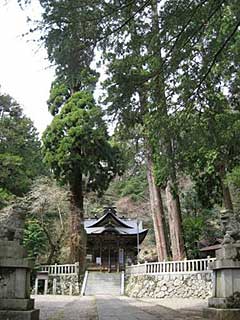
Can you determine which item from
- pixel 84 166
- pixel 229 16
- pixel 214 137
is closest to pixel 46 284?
pixel 84 166

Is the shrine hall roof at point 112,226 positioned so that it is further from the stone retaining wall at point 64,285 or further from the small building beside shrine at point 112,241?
the stone retaining wall at point 64,285

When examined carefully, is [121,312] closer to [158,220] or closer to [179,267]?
[179,267]

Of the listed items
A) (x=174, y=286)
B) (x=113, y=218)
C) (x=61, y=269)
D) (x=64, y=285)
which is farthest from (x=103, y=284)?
(x=113, y=218)

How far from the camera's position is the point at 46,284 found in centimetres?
2039

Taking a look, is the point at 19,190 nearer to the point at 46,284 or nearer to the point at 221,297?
the point at 46,284

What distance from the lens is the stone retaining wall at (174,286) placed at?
1653 cm

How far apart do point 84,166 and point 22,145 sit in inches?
341

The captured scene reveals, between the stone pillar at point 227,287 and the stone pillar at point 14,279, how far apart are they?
2.81m

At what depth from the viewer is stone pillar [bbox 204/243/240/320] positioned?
21.6 ft

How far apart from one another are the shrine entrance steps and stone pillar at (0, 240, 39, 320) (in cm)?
1527

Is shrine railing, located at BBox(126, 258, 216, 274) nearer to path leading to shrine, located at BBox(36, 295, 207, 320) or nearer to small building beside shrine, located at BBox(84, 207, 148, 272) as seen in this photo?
path leading to shrine, located at BBox(36, 295, 207, 320)

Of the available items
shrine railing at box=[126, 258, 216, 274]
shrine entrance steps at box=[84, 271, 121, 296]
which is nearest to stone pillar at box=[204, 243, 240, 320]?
shrine railing at box=[126, 258, 216, 274]

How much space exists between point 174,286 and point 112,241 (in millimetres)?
12874

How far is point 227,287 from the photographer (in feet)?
22.3
